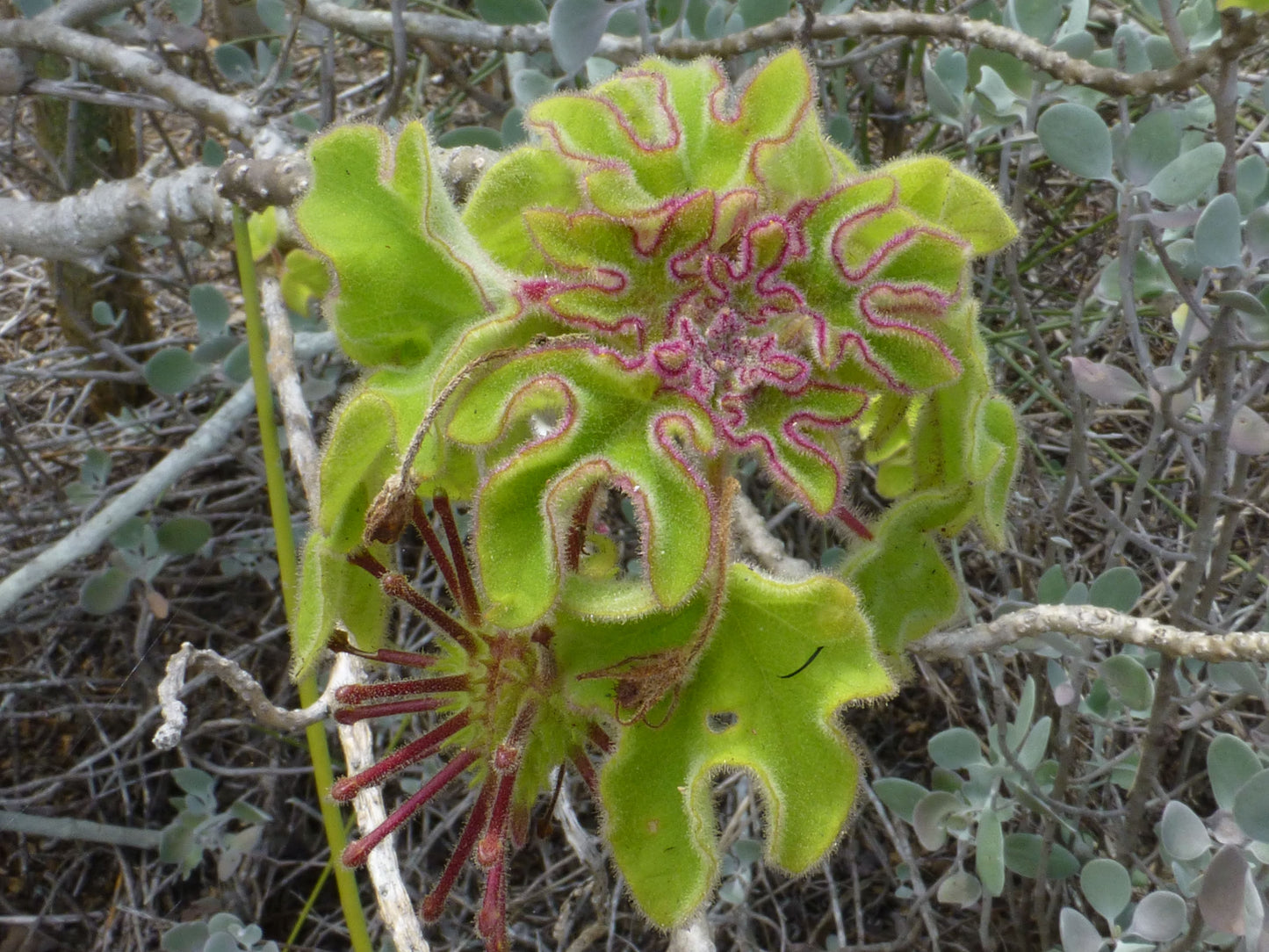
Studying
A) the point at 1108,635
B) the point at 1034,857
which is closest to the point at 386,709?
the point at 1108,635

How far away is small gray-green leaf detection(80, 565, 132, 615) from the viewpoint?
1.61 metres

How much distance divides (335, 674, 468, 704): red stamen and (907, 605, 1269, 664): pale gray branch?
0.44 metres

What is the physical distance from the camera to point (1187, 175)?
0.96 m

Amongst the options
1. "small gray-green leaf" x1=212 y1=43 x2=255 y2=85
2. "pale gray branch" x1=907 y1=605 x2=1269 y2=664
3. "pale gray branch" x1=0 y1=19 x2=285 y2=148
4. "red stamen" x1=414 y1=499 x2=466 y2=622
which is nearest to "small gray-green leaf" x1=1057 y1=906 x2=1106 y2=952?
"pale gray branch" x1=907 y1=605 x2=1269 y2=664

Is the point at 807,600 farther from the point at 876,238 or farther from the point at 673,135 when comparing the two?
the point at 673,135

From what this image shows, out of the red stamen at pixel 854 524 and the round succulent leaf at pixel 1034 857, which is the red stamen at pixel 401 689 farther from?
the round succulent leaf at pixel 1034 857

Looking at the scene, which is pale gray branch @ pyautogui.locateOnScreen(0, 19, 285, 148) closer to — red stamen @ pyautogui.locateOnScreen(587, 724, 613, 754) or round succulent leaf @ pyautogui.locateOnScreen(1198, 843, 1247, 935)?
red stamen @ pyautogui.locateOnScreen(587, 724, 613, 754)

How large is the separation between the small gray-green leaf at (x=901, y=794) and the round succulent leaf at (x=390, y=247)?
0.71 m

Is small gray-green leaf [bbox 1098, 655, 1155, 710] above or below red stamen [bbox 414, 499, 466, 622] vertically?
below

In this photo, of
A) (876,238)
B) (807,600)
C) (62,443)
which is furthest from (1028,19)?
(62,443)

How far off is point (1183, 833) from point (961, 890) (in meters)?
0.33

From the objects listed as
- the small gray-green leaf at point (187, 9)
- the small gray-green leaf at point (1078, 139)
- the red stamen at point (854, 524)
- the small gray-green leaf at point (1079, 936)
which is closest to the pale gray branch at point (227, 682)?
the red stamen at point (854, 524)

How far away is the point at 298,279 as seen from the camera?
131 cm

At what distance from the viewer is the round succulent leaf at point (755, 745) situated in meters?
0.77
